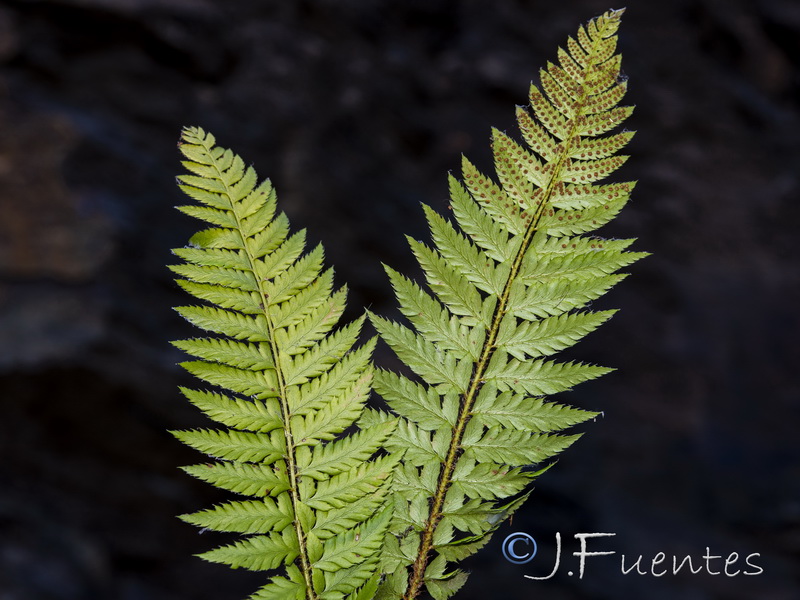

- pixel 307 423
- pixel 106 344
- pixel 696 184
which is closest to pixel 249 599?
pixel 307 423

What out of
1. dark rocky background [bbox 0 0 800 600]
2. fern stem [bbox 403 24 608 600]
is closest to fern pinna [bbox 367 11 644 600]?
fern stem [bbox 403 24 608 600]

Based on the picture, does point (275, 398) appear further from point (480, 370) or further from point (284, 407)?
point (480, 370)

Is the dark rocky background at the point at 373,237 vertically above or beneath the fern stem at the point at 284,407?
above

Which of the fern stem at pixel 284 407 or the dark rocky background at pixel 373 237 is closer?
the fern stem at pixel 284 407

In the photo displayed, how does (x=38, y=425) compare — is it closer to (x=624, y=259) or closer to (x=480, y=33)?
(x=480, y=33)

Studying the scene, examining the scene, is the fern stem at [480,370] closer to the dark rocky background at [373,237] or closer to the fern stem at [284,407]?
the fern stem at [284,407]

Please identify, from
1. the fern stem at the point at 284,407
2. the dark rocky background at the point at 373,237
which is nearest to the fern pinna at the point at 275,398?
the fern stem at the point at 284,407
